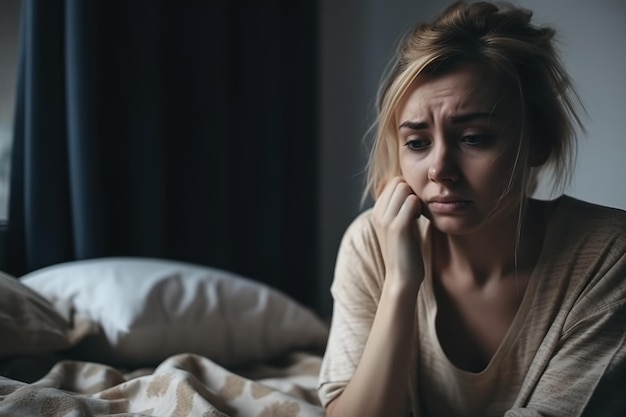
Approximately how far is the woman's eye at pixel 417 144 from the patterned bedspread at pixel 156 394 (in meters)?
0.42

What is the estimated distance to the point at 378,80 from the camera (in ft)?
5.69

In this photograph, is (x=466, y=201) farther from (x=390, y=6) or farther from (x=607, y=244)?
(x=390, y=6)

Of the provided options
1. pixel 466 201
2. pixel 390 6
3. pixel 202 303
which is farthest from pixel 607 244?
pixel 390 6

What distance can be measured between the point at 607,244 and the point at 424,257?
0.28m

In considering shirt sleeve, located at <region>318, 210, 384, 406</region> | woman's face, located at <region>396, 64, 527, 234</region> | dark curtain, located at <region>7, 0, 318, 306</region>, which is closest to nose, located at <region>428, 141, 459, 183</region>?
woman's face, located at <region>396, 64, 527, 234</region>

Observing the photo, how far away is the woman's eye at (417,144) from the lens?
95 centimetres

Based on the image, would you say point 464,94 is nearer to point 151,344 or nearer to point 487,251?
point 487,251

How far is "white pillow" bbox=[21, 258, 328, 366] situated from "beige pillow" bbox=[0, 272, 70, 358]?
11 cm

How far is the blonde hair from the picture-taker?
92cm

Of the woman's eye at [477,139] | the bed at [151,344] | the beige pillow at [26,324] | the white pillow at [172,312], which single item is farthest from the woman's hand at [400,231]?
the beige pillow at [26,324]

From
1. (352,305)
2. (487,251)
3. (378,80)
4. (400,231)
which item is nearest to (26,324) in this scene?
(352,305)

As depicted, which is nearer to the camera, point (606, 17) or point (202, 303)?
point (606, 17)

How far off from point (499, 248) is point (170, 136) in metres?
1.12

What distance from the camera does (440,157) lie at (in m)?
0.91
